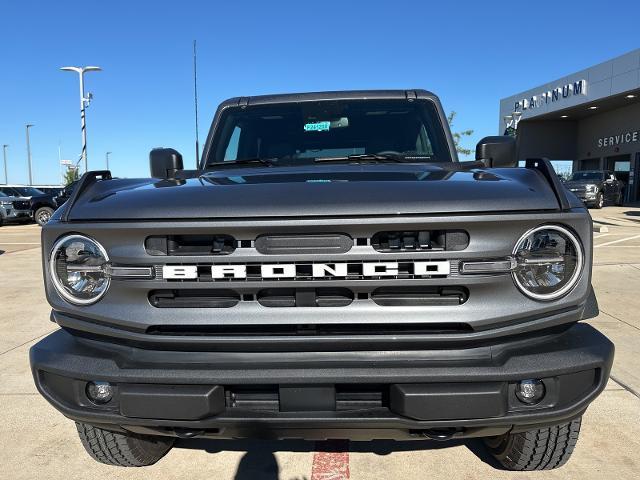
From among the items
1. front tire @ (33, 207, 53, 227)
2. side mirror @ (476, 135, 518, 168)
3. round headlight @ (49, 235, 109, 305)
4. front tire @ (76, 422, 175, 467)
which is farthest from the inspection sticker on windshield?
front tire @ (33, 207, 53, 227)

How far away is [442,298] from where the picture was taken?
1798 mm

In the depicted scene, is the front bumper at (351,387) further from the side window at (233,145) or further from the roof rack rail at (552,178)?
the side window at (233,145)

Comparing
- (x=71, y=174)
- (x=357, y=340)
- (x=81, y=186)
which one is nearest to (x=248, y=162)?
(x=81, y=186)

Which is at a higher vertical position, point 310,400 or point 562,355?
point 562,355

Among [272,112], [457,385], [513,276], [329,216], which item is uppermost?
[272,112]

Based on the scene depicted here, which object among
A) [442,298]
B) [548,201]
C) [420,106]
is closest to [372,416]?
[442,298]

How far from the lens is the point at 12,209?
65.5 feet

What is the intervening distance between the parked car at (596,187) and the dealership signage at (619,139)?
3.99 metres

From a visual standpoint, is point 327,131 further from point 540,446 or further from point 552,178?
point 540,446

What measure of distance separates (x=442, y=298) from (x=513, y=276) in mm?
261

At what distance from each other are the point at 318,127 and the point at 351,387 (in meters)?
2.06

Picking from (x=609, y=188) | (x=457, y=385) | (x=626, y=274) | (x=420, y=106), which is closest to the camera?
(x=457, y=385)

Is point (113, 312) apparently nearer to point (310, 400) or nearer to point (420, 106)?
point (310, 400)

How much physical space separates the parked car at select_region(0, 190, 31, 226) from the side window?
2000 cm
